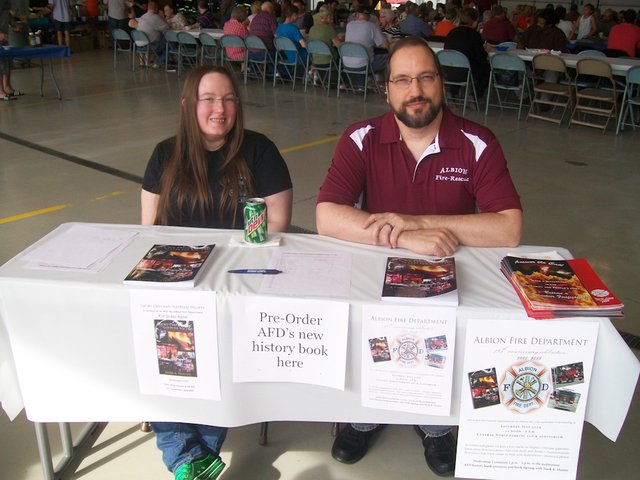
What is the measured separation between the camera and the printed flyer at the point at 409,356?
1478 millimetres

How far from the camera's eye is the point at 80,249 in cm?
181

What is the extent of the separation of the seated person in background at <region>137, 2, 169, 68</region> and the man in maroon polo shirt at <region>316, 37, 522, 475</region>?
31.4 ft

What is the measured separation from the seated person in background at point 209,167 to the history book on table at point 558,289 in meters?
1.05

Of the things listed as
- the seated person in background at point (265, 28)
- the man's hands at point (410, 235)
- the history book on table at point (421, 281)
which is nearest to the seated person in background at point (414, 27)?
the seated person in background at point (265, 28)

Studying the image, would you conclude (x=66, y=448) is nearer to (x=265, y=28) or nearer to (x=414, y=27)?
(x=265, y=28)

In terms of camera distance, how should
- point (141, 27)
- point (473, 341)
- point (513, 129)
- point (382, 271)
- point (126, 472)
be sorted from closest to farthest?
point (473, 341) < point (382, 271) < point (126, 472) < point (513, 129) < point (141, 27)

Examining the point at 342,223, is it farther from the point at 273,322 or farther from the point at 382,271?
the point at 273,322

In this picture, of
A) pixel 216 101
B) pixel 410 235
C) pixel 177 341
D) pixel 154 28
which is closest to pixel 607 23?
pixel 154 28

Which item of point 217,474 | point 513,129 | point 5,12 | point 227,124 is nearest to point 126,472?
point 217,474

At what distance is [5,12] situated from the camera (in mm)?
7895

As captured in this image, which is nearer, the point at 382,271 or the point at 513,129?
the point at 382,271

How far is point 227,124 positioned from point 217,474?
1233mm

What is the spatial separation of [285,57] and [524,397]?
863cm

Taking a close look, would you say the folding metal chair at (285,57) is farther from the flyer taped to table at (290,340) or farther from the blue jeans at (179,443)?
the flyer taped to table at (290,340)
